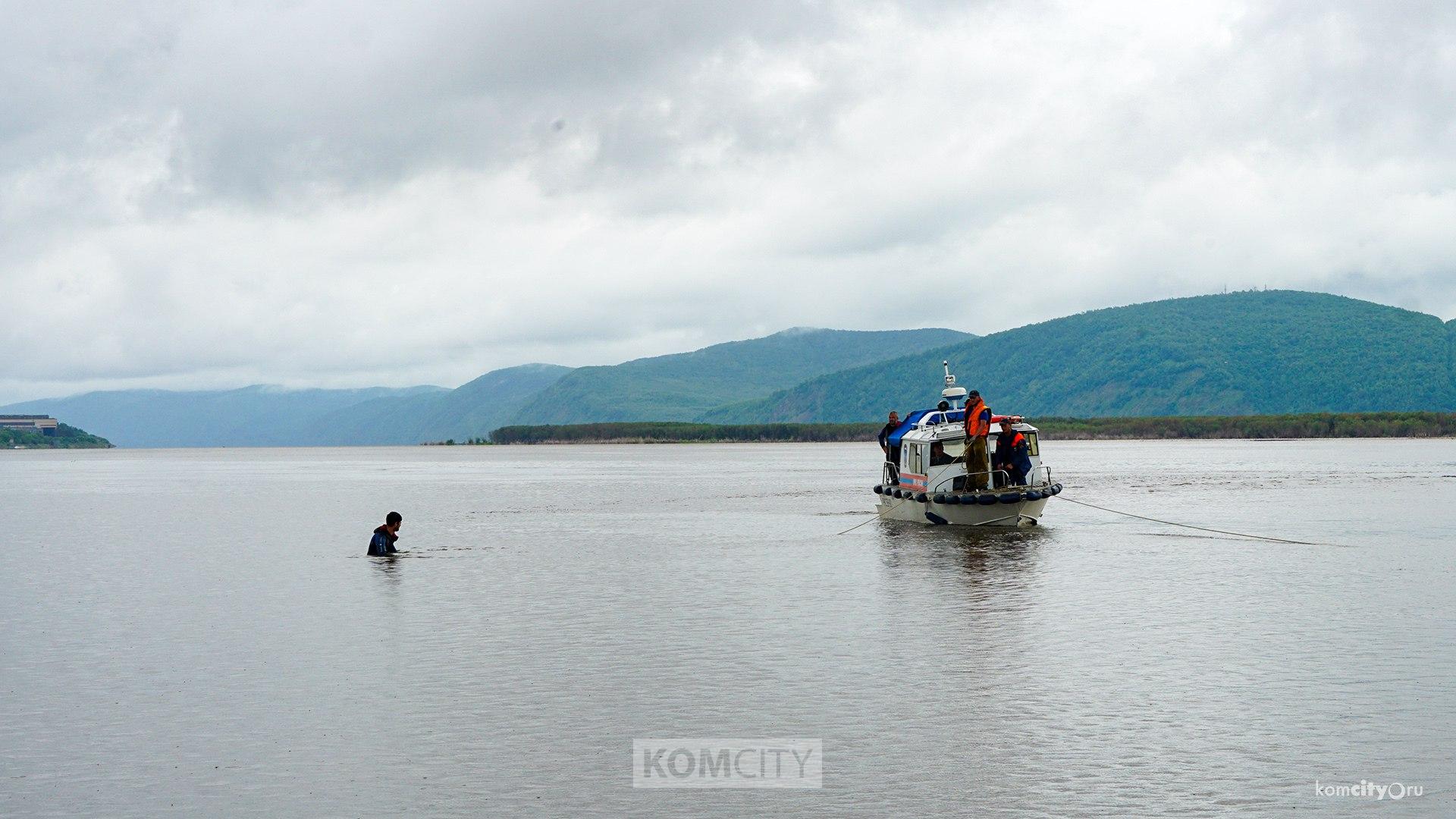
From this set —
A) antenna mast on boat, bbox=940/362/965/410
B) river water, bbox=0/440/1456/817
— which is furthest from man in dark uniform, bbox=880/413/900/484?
river water, bbox=0/440/1456/817

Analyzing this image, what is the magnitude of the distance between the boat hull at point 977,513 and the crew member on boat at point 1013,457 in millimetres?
879

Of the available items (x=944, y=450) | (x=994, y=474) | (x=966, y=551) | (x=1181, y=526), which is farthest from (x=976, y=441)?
(x=1181, y=526)

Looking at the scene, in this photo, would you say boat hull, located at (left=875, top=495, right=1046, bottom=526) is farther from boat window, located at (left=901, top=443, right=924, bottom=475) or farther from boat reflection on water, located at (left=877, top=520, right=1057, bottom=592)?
boat window, located at (left=901, top=443, right=924, bottom=475)

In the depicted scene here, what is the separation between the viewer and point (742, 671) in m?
22.5

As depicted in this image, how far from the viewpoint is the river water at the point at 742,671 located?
1564 cm

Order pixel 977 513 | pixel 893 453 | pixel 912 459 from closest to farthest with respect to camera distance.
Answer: pixel 977 513
pixel 912 459
pixel 893 453

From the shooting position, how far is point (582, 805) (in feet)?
49.0

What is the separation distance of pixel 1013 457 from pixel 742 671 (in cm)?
2953

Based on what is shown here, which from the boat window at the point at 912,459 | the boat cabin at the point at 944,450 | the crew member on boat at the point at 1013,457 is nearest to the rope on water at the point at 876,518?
the boat cabin at the point at 944,450

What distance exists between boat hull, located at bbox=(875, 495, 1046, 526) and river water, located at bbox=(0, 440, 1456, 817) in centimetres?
140

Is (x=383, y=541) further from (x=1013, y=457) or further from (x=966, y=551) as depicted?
(x=1013, y=457)

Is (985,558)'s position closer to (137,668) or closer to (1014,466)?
(1014,466)

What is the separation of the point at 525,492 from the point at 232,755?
3204 inches

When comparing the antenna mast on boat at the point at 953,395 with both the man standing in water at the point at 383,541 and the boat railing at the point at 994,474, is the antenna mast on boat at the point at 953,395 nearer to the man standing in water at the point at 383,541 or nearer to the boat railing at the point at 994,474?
the boat railing at the point at 994,474
